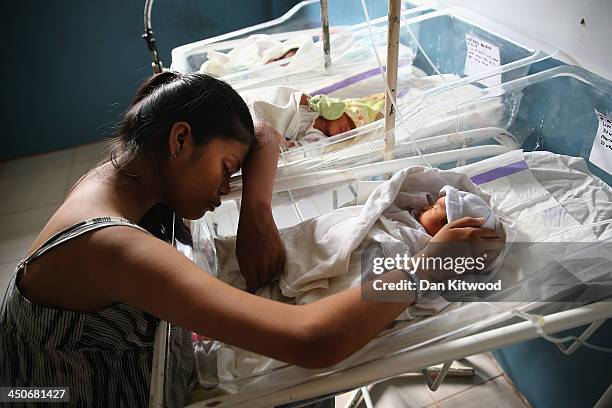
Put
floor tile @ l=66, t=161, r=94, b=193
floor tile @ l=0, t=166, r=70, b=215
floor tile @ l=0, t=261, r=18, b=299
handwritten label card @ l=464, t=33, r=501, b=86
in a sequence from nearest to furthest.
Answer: handwritten label card @ l=464, t=33, r=501, b=86, floor tile @ l=0, t=261, r=18, b=299, floor tile @ l=0, t=166, r=70, b=215, floor tile @ l=66, t=161, r=94, b=193

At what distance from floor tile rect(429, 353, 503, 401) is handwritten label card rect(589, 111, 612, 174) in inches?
29.4

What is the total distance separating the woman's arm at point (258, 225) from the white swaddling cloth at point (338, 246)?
0.02 meters

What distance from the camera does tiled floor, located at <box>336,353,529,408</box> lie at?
1.39 metres

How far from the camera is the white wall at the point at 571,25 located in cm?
102

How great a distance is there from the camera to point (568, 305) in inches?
29.3

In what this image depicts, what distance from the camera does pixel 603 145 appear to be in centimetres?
105

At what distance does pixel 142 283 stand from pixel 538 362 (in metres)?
1.23

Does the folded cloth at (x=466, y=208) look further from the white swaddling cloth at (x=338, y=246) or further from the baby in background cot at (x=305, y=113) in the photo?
the baby in background cot at (x=305, y=113)

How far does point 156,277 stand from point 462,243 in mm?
500

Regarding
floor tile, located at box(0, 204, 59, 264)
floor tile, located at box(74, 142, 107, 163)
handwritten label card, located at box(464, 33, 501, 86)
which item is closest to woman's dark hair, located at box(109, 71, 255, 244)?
handwritten label card, located at box(464, 33, 501, 86)

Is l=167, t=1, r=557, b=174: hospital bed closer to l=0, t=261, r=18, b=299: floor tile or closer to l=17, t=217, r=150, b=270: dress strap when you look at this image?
l=17, t=217, r=150, b=270: dress strap

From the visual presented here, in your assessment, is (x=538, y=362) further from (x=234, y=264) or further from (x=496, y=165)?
(x=234, y=264)

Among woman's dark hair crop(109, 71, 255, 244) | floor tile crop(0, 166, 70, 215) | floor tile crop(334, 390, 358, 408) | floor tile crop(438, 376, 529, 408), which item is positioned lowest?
floor tile crop(438, 376, 529, 408)

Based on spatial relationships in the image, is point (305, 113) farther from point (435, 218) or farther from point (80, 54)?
point (80, 54)
